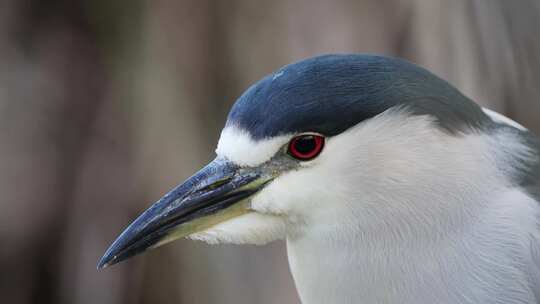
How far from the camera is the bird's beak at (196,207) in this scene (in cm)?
138

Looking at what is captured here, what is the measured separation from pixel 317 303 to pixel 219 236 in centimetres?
22

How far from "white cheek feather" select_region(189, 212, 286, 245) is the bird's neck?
0.05 metres

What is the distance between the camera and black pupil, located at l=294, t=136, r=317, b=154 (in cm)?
132

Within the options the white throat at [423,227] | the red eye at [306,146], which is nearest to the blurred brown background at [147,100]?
the white throat at [423,227]

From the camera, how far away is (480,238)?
4.54 ft

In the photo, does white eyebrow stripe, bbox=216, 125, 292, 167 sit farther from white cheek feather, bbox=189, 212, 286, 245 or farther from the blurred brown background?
the blurred brown background

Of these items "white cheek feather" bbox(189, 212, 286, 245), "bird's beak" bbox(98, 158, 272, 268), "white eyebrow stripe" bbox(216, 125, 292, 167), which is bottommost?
"white cheek feather" bbox(189, 212, 286, 245)

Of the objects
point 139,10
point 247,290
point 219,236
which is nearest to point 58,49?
point 139,10

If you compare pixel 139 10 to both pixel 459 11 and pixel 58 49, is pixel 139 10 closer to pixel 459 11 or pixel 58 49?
pixel 58 49

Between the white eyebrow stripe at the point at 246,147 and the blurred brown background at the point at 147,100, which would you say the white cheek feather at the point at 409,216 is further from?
the blurred brown background at the point at 147,100

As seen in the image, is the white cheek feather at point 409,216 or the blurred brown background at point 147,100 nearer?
the white cheek feather at point 409,216

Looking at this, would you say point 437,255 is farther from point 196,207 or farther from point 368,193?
point 196,207

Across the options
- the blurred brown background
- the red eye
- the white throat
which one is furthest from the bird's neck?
the blurred brown background

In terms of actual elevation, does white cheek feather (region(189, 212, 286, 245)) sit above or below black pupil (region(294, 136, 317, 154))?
below
